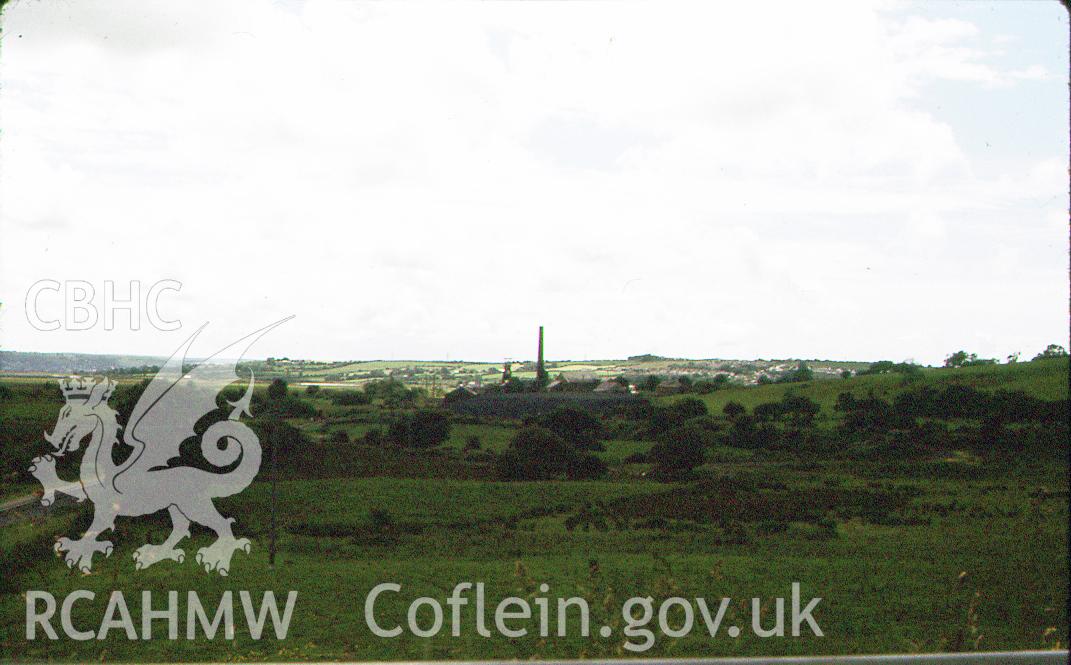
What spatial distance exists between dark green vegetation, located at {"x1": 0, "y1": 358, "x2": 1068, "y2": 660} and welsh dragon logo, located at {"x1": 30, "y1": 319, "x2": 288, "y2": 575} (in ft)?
0.57

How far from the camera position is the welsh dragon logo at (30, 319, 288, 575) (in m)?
5.12

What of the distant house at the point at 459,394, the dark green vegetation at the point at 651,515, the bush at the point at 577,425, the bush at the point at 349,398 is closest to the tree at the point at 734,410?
the dark green vegetation at the point at 651,515

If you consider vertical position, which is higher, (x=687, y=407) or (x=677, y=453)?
(x=687, y=407)

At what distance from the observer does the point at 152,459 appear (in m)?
5.68

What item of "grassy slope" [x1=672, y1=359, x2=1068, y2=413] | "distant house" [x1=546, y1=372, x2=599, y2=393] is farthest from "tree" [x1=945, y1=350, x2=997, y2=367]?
"distant house" [x1=546, y1=372, x2=599, y2=393]

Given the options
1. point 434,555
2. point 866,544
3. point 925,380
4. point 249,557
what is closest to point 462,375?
point 434,555

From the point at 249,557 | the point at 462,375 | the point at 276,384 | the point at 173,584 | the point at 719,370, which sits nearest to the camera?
the point at 173,584

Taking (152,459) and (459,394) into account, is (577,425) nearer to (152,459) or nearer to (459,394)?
(459,394)

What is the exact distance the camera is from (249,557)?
6809mm

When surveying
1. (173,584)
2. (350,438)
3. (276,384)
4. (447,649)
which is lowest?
(447,649)

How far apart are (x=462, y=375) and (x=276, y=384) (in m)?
2.30

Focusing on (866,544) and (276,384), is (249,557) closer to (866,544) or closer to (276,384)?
(276,384)

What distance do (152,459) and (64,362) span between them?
0.95 metres

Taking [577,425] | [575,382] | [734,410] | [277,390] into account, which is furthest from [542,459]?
[277,390]
